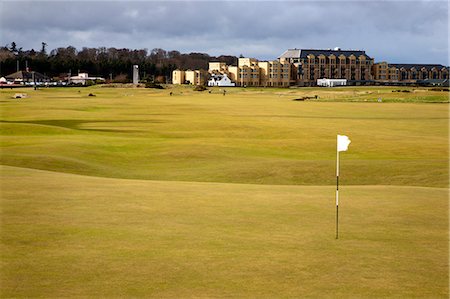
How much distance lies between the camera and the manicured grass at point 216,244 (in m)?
12.9

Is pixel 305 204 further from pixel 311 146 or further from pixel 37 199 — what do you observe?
pixel 311 146

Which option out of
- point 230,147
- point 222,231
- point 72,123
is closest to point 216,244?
point 222,231

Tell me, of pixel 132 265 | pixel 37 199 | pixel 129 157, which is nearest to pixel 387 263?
pixel 132 265

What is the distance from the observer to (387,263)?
48.2 ft

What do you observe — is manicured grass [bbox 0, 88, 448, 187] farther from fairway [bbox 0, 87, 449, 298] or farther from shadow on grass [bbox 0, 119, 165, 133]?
fairway [bbox 0, 87, 449, 298]

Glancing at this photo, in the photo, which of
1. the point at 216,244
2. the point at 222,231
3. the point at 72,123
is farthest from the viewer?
the point at 72,123

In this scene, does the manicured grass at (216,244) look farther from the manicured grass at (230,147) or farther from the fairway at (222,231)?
the manicured grass at (230,147)

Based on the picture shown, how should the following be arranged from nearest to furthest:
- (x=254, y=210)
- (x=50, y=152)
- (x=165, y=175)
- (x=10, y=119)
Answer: (x=254, y=210)
(x=165, y=175)
(x=50, y=152)
(x=10, y=119)

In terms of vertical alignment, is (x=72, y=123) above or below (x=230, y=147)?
above

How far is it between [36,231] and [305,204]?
28.1ft

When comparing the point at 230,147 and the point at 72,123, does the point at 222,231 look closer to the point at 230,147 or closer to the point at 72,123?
the point at 230,147

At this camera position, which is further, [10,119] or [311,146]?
[10,119]

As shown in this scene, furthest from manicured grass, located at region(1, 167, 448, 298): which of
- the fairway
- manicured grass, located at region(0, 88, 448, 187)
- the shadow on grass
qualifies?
the shadow on grass

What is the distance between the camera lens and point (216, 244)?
1583 cm
